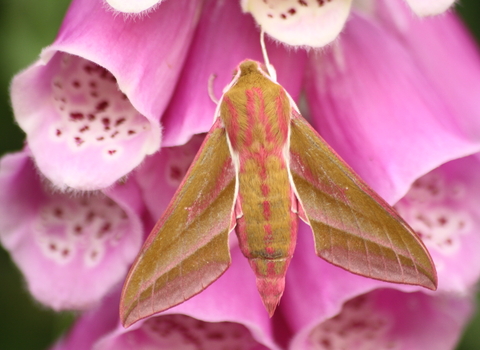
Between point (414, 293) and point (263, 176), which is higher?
point (263, 176)

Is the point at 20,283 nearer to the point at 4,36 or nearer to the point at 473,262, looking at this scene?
the point at 4,36

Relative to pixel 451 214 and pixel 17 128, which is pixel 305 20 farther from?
pixel 17 128

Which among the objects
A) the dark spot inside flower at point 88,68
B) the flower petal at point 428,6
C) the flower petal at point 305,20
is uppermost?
the flower petal at point 428,6

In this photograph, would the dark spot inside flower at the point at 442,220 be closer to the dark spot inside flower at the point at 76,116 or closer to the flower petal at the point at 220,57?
the flower petal at the point at 220,57

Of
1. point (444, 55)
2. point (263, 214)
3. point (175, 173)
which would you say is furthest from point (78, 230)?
point (444, 55)

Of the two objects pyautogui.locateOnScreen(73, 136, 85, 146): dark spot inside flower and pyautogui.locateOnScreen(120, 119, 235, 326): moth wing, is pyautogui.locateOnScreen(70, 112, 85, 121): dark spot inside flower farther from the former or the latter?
pyautogui.locateOnScreen(120, 119, 235, 326): moth wing

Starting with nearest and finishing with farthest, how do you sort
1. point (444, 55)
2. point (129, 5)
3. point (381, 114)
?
point (129, 5), point (381, 114), point (444, 55)

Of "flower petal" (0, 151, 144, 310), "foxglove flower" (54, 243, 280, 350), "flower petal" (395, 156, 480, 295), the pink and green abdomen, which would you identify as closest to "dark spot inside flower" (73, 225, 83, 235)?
"flower petal" (0, 151, 144, 310)

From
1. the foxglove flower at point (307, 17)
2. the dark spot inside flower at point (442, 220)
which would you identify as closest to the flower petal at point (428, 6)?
the foxglove flower at point (307, 17)
